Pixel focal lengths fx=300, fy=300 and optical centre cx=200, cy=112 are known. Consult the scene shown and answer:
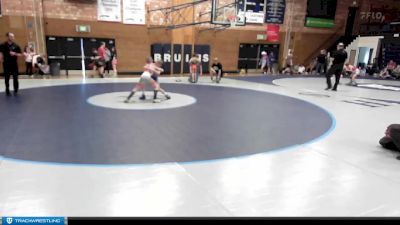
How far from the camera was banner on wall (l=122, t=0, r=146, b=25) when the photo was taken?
1543 cm

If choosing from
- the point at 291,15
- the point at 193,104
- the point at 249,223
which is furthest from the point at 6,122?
the point at 291,15

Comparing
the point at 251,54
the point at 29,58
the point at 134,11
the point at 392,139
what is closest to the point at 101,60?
the point at 29,58

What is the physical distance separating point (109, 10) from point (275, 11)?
10.3 m

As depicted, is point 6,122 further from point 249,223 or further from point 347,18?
point 347,18

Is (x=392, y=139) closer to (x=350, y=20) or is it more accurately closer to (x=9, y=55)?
(x=9, y=55)

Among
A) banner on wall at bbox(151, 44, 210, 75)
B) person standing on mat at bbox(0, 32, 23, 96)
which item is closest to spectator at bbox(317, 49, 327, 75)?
banner on wall at bbox(151, 44, 210, 75)

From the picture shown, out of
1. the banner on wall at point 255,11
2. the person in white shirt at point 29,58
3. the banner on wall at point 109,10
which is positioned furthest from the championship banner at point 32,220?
the banner on wall at point 255,11

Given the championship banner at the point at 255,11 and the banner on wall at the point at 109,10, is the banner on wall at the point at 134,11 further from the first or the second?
the championship banner at the point at 255,11

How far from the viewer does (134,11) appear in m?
15.6

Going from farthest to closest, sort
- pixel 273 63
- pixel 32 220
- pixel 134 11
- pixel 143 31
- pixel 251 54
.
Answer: pixel 273 63
pixel 251 54
pixel 143 31
pixel 134 11
pixel 32 220

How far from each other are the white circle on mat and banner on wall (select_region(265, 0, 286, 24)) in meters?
12.4

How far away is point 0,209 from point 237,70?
17.3m

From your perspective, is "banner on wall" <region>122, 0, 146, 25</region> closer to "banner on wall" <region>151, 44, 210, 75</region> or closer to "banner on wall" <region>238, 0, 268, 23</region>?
"banner on wall" <region>151, 44, 210, 75</region>

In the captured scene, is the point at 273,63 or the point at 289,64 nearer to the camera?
the point at 289,64
